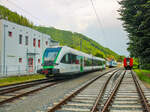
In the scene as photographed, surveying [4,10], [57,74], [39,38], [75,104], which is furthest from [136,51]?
[4,10]

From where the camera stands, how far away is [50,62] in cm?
1608

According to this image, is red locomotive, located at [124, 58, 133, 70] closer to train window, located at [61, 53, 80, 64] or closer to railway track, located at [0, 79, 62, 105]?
train window, located at [61, 53, 80, 64]

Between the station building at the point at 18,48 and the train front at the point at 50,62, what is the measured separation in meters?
6.02

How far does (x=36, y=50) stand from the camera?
31.1m

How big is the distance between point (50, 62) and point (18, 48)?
12032mm

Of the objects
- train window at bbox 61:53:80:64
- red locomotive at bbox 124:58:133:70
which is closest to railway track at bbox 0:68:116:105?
train window at bbox 61:53:80:64

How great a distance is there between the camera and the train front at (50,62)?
615 inches

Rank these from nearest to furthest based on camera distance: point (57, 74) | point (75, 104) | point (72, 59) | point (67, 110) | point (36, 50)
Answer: point (67, 110) → point (75, 104) → point (57, 74) → point (72, 59) → point (36, 50)

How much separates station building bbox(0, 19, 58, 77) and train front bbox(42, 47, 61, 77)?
237 inches

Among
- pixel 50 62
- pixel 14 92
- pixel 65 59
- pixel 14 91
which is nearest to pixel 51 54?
pixel 50 62

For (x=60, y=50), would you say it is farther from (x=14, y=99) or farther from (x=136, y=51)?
(x=14, y=99)

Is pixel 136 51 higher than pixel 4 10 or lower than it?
lower

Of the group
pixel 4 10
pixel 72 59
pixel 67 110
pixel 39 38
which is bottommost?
pixel 67 110

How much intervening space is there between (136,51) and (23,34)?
16794mm
